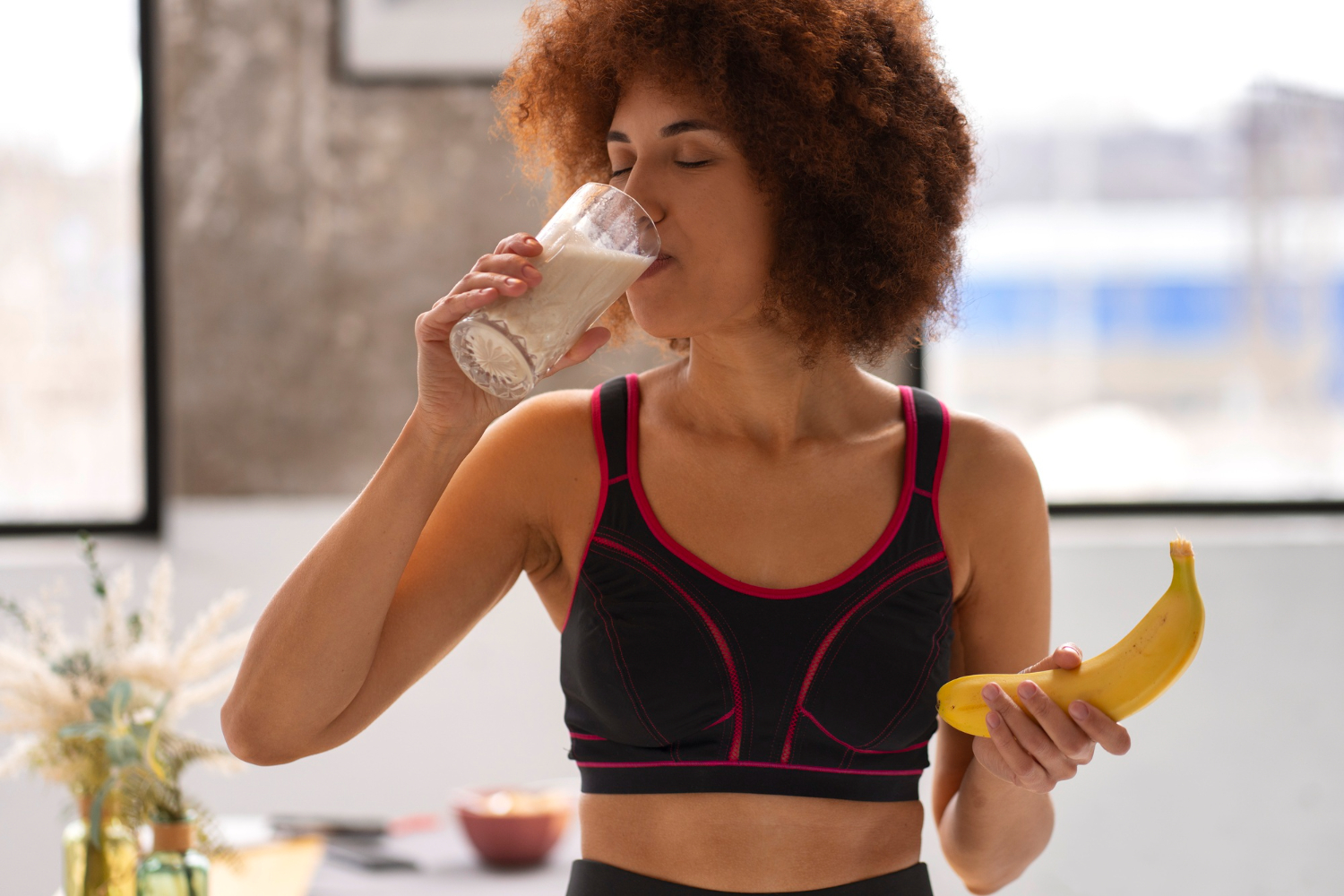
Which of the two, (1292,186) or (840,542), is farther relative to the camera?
(1292,186)

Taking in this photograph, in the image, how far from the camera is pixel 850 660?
3.52ft

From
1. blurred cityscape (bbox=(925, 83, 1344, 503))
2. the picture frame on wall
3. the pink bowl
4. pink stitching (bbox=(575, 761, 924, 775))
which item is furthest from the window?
pink stitching (bbox=(575, 761, 924, 775))

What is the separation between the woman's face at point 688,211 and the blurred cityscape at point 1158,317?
189 cm

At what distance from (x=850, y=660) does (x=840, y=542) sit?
0.38 ft

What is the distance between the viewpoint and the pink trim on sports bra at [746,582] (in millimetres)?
1082

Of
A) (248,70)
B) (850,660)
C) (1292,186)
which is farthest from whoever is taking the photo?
(1292,186)

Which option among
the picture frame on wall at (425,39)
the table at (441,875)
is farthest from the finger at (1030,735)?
the picture frame on wall at (425,39)

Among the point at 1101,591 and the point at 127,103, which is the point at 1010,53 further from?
the point at 127,103

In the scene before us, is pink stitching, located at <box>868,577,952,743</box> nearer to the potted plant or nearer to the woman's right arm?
the woman's right arm

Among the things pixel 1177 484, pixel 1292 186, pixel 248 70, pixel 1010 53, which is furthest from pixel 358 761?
pixel 1292 186

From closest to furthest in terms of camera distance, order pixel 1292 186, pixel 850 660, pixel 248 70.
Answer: pixel 850 660
pixel 248 70
pixel 1292 186

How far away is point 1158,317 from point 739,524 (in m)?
2.15

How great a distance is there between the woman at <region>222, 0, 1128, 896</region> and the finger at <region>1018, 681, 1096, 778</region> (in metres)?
0.13

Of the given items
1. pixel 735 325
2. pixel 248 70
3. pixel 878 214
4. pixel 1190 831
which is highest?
pixel 248 70
